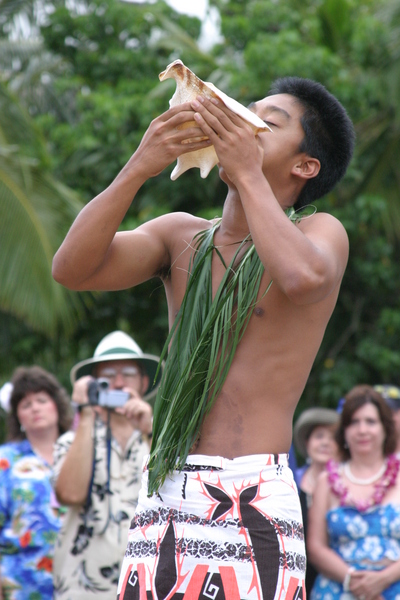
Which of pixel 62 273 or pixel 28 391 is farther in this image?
pixel 28 391

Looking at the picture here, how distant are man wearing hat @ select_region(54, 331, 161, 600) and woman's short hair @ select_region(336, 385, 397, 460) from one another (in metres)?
1.41

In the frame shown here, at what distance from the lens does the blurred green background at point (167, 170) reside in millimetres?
8734

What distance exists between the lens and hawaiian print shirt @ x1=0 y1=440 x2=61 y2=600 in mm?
4723

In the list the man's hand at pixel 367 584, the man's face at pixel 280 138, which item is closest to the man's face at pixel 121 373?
the man's hand at pixel 367 584

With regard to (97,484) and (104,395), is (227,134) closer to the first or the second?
(104,395)

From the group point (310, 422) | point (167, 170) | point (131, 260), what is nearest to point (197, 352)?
point (131, 260)

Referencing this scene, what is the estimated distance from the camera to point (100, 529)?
4199mm

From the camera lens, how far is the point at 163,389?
243 centimetres

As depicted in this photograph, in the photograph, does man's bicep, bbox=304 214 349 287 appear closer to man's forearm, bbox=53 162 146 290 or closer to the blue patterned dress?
man's forearm, bbox=53 162 146 290

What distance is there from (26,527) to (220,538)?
2.96 metres

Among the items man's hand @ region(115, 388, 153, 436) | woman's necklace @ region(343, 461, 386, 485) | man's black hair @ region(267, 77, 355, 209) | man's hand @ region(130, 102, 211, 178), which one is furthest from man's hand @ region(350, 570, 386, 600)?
man's hand @ region(130, 102, 211, 178)

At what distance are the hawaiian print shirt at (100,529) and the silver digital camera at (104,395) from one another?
16 cm

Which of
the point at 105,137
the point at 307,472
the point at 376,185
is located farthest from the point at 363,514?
the point at 105,137

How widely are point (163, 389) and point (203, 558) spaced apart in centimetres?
52
